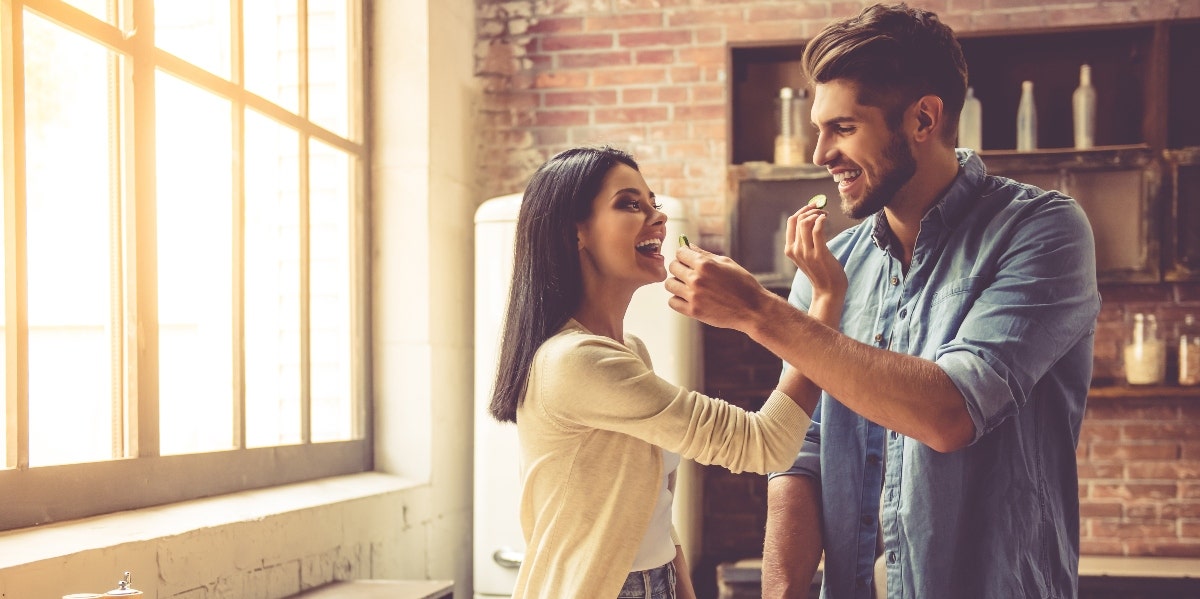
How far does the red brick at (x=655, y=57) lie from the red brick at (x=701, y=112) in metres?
0.19

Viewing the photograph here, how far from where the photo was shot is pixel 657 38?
410cm

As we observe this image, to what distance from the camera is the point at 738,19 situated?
404 centimetres

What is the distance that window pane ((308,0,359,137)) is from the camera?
11.2 feet

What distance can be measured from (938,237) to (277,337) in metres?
2.16

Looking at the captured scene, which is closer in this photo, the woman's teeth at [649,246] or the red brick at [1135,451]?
the woman's teeth at [649,246]

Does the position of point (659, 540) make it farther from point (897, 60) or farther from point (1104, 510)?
point (1104, 510)

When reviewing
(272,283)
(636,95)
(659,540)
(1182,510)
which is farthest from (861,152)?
(1182,510)

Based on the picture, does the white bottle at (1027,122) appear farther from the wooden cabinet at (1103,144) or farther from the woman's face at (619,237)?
the woman's face at (619,237)

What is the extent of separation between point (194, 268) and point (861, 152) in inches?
71.3

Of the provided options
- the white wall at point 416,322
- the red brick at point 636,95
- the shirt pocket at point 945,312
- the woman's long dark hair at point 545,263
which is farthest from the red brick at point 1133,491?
the woman's long dark hair at point 545,263

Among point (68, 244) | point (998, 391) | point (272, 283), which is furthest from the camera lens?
point (272, 283)

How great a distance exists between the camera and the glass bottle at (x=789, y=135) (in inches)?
148

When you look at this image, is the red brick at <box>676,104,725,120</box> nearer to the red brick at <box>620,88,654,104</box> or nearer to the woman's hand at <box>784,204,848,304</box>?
the red brick at <box>620,88,654,104</box>

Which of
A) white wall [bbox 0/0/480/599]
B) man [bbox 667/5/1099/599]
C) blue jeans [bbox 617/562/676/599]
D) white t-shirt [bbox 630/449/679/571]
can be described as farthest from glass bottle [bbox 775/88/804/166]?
blue jeans [bbox 617/562/676/599]
